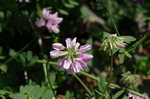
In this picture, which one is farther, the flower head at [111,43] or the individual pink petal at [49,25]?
the individual pink petal at [49,25]

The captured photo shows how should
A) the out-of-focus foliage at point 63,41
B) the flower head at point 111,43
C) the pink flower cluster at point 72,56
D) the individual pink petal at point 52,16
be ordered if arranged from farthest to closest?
the individual pink petal at point 52,16 < the out-of-focus foliage at point 63,41 < the pink flower cluster at point 72,56 < the flower head at point 111,43

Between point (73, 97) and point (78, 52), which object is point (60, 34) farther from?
point (78, 52)

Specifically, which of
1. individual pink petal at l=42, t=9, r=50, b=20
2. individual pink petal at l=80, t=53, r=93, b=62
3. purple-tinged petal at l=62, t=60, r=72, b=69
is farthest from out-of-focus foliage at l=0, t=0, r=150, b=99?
purple-tinged petal at l=62, t=60, r=72, b=69

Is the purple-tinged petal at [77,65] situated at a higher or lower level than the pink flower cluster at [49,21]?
lower

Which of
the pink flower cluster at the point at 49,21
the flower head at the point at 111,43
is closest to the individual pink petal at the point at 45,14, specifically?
the pink flower cluster at the point at 49,21

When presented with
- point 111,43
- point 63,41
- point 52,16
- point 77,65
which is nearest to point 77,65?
point 77,65

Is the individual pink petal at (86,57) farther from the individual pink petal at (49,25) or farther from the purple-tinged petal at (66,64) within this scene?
the individual pink petal at (49,25)

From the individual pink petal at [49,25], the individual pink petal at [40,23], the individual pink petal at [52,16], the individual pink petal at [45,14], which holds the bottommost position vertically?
the individual pink petal at [49,25]

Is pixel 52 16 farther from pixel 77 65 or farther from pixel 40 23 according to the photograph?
pixel 77 65
